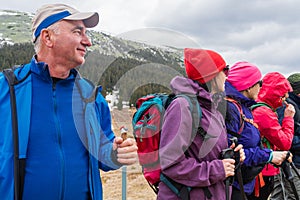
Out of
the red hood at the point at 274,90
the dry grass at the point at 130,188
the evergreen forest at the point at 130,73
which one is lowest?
the dry grass at the point at 130,188

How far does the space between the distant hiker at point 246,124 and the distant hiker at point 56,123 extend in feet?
4.57

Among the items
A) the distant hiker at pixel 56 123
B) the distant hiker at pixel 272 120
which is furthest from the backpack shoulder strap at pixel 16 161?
the distant hiker at pixel 272 120

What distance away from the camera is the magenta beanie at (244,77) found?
3.71 m

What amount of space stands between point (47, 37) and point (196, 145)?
1.35 meters

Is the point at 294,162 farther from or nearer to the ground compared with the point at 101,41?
nearer to the ground

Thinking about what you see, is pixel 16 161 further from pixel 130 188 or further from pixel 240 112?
pixel 130 188

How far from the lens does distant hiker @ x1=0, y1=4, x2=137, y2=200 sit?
1973mm

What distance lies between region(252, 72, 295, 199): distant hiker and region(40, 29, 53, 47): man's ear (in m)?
2.63

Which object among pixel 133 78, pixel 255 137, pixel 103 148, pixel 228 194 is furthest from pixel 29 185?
pixel 255 137

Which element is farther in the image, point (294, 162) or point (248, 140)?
point (294, 162)

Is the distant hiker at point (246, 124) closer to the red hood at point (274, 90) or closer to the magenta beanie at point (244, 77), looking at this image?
the magenta beanie at point (244, 77)

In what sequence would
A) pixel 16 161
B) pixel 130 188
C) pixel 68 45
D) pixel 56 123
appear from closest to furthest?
pixel 16 161 < pixel 56 123 < pixel 68 45 < pixel 130 188

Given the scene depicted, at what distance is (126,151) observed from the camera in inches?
78.5

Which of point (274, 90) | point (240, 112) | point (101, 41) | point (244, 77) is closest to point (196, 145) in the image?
point (240, 112)
